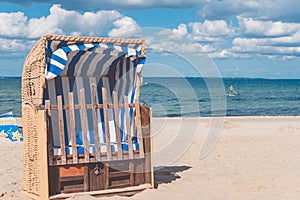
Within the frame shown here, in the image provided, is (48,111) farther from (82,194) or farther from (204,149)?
(204,149)

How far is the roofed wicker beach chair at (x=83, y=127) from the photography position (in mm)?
7109

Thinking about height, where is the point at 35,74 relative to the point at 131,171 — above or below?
above

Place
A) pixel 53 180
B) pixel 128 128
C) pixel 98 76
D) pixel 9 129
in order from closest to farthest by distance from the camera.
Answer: pixel 53 180 → pixel 128 128 → pixel 98 76 → pixel 9 129

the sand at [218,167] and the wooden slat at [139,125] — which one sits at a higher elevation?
the wooden slat at [139,125]

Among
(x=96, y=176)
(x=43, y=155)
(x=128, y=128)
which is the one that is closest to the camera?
(x=43, y=155)

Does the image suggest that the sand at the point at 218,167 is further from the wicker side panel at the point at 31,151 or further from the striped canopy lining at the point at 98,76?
the striped canopy lining at the point at 98,76

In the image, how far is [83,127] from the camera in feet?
23.9

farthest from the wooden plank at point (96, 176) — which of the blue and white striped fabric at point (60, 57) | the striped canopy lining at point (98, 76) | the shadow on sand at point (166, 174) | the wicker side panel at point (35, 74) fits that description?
the blue and white striped fabric at point (60, 57)

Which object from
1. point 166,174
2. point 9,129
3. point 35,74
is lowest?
point 166,174

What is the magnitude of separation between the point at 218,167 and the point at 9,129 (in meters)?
7.42

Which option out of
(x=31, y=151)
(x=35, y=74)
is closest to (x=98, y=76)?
(x=35, y=74)

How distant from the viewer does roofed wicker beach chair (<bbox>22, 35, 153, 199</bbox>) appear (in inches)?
280

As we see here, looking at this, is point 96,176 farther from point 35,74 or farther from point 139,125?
point 35,74

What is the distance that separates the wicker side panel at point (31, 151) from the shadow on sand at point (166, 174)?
200cm
